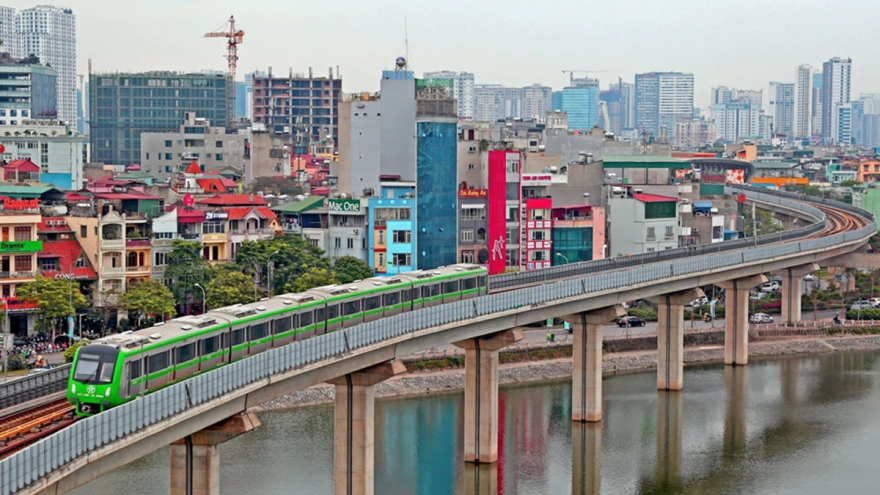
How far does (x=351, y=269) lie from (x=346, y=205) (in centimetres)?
641

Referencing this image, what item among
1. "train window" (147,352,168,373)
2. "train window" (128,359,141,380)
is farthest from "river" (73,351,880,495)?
"train window" (128,359,141,380)

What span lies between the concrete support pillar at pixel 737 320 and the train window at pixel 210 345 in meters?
50.6

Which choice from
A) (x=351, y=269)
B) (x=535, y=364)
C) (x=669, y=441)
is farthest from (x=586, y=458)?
(x=351, y=269)

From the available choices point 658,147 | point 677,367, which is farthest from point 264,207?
point 658,147

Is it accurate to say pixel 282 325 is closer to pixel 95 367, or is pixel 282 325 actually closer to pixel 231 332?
pixel 231 332

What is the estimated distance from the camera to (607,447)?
69375 millimetres

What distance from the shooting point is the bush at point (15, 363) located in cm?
7422

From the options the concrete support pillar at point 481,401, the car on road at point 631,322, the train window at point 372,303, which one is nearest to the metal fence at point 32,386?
the train window at point 372,303

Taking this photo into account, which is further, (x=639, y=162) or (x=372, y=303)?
(x=639, y=162)

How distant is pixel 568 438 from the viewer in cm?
7088

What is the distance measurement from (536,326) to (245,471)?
3701 centimetres

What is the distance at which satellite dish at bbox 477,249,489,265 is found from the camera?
101 m

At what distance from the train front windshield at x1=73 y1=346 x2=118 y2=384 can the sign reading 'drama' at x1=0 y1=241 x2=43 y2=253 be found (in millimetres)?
42152

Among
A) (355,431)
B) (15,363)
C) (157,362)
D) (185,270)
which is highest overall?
(157,362)
